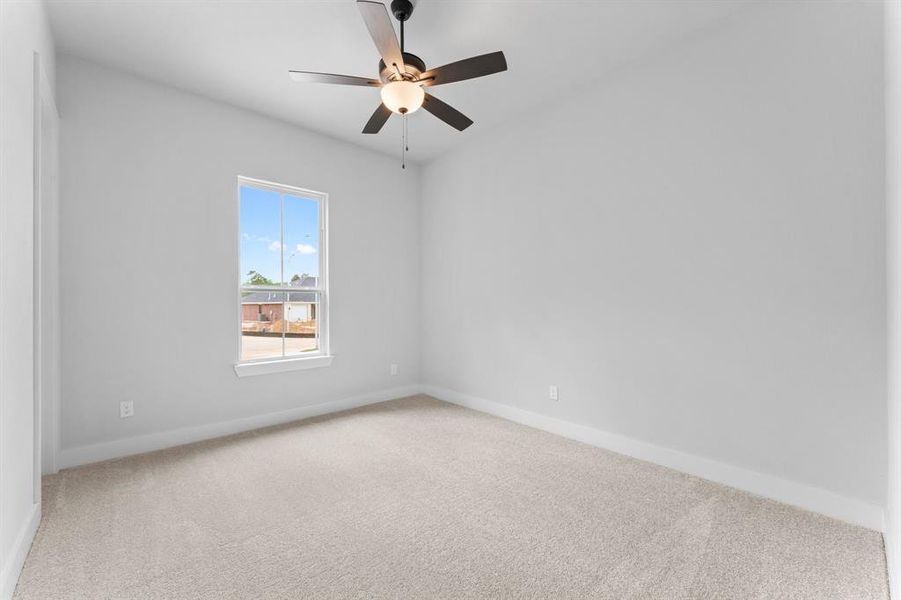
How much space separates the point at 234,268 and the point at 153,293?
604mm

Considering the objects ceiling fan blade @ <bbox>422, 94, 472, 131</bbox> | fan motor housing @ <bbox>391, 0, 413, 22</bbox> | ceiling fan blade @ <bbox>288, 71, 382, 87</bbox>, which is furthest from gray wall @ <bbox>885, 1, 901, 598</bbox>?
ceiling fan blade @ <bbox>288, 71, 382, 87</bbox>

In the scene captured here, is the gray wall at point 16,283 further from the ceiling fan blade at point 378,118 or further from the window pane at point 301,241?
the window pane at point 301,241

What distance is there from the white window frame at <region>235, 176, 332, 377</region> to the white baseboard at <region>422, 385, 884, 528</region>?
1.99 meters

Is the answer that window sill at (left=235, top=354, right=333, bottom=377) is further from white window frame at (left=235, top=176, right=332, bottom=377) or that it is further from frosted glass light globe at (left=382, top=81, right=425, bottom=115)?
frosted glass light globe at (left=382, top=81, right=425, bottom=115)

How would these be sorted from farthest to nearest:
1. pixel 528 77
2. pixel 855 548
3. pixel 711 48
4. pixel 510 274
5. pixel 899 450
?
pixel 510 274 → pixel 528 77 → pixel 711 48 → pixel 855 548 → pixel 899 450

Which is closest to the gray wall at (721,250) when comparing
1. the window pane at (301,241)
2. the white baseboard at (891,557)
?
the white baseboard at (891,557)

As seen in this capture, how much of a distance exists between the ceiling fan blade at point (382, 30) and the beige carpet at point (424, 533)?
7.76ft

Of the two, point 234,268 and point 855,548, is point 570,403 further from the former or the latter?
point 234,268

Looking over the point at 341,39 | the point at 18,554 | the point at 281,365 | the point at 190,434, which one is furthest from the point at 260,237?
the point at 18,554

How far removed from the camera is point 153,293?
3094 mm

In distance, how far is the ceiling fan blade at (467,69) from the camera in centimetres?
205

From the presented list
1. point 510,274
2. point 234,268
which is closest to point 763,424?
point 510,274

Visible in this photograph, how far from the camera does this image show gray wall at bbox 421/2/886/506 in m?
2.08

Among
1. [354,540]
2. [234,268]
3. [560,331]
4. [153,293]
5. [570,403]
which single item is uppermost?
[234,268]
